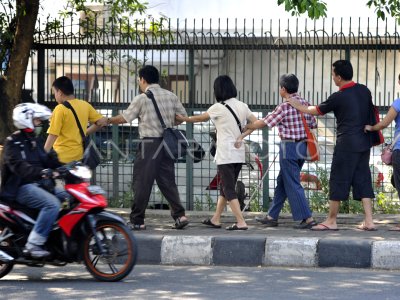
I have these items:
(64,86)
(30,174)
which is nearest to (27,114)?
(30,174)

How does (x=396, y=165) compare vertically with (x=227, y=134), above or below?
below

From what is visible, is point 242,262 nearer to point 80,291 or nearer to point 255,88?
point 80,291

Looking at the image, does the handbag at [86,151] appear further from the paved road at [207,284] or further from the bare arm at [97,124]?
the paved road at [207,284]

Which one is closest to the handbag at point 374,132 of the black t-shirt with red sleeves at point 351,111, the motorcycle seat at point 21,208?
the black t-shirt with red sleeves at point 351,111

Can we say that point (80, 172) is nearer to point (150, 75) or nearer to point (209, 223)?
point (150, 75)

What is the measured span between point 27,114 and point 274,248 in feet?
8.95

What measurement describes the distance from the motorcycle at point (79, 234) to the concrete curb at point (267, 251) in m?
1.53

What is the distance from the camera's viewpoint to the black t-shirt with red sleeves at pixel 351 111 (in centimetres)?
915

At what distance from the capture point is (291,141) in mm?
9523

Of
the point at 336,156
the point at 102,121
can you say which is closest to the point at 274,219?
the point at 336,156

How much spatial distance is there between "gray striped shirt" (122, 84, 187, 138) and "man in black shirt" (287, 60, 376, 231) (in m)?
1.25

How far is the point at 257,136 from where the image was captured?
11.1 meters

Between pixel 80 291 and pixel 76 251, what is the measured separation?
1.13 ft

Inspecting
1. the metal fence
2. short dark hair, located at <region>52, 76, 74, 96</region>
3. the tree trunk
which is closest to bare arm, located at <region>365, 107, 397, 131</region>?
the metal fence
